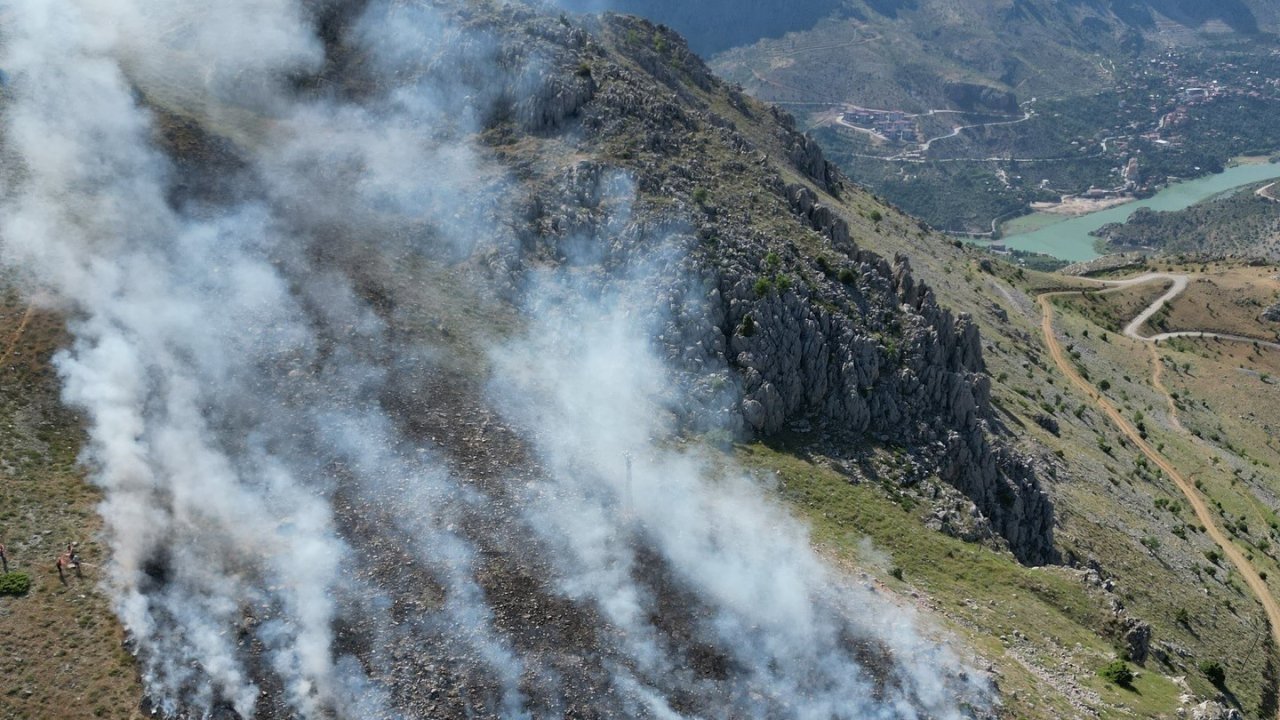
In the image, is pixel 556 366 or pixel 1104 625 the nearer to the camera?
pixel 1104 625

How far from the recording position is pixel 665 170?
6944cm

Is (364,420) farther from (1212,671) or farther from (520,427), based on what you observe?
(1212,671)

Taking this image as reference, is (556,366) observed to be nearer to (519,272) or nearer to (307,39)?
(519,272)

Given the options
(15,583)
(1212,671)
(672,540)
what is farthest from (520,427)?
(1212,671)

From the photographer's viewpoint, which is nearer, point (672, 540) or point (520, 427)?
point (672, 540)

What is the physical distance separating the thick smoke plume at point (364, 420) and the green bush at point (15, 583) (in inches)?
126

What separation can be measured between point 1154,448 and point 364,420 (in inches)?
3252

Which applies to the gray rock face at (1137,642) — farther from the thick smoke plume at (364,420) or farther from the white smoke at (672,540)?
the thick smoke plume at (364,420)

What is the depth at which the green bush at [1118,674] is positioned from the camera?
42.2 m

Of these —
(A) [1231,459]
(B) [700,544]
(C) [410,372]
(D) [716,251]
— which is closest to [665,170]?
(D) [716,251]

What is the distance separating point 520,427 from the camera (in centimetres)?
4922

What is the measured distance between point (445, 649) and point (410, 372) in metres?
19.9

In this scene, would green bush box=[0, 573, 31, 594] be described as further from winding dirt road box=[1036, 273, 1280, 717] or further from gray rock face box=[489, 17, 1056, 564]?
winding dirt road box=[1036, 273, 1280, 717]

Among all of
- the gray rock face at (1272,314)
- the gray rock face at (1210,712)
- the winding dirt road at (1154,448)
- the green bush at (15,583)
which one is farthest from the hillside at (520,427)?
the gray rock face at (1272,314)
